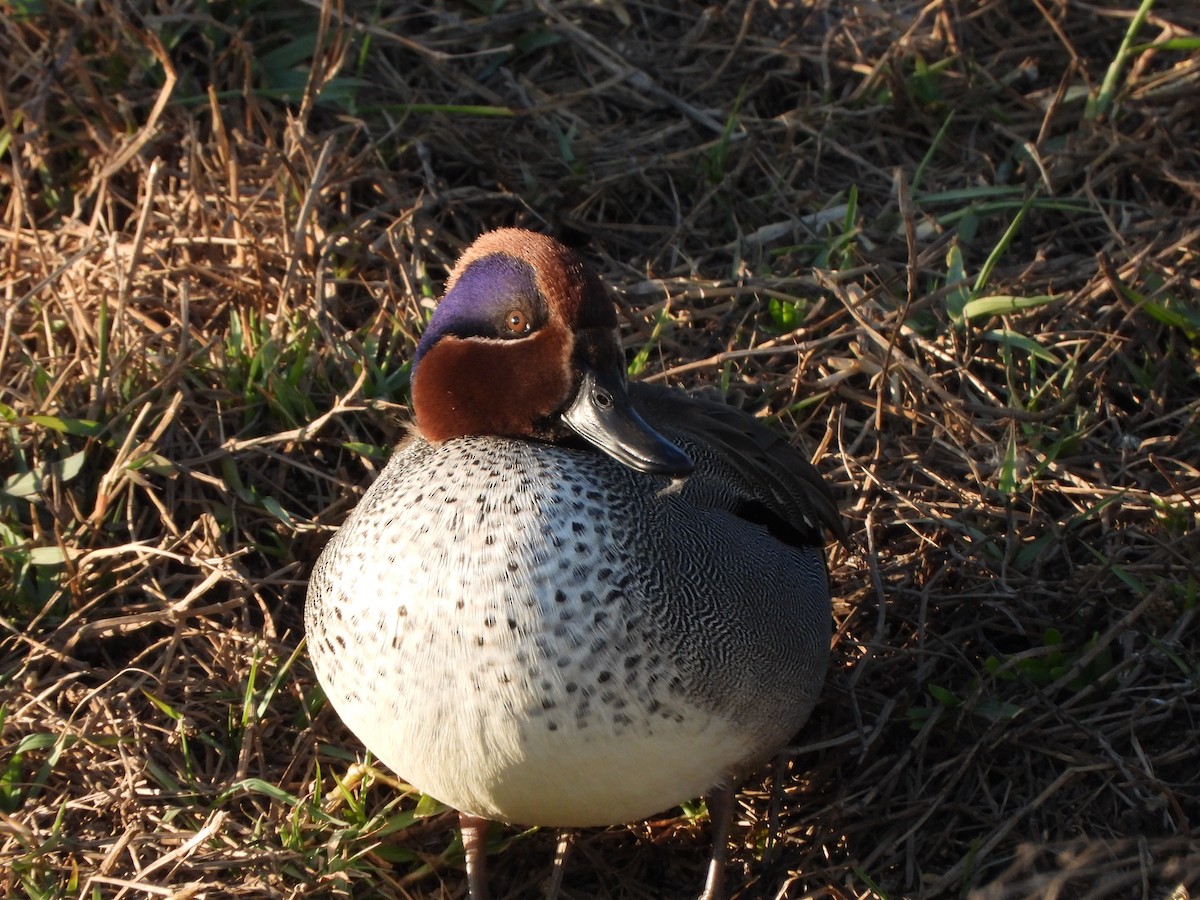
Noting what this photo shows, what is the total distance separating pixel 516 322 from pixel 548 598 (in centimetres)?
48

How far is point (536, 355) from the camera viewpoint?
94.1 inches

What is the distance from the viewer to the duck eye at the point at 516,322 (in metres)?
2.38

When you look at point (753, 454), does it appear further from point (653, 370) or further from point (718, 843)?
point (653, 370)

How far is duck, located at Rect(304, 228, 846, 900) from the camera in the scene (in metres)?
2.19

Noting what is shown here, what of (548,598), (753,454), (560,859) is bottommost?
(560,859)

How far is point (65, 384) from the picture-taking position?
10.9ft

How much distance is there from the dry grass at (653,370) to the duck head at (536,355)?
77 centimetres

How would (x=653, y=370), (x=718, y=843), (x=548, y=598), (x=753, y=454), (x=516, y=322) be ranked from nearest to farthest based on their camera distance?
(x=548, y=598) → (x=516, y=322) → (x=718, y=843) → (x=753, y=454) → (x=653, y=370)

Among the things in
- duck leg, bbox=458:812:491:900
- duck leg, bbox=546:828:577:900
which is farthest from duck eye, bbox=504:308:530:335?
duck leg, bbox=546:828:577:900

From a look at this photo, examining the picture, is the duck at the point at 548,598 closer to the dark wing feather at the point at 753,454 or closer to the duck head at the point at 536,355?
the duck head at the point at 536,355

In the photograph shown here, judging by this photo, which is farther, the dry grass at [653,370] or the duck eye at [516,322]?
the dry grass at [653,370]

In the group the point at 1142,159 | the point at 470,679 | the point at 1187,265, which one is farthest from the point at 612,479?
the point at 1142,159

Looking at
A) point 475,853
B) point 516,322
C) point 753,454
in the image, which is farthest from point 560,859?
point 516,322

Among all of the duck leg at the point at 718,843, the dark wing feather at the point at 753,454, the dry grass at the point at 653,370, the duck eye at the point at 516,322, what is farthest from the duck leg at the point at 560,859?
the duck eye at the point at 516,322
